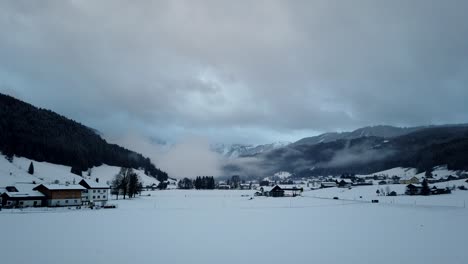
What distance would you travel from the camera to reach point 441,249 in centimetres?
2036

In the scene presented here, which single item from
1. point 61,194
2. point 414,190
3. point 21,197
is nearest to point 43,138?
point 61,194

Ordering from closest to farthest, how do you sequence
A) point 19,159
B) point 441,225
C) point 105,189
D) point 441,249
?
point 441,249, point 441,225, point 105,189, point 19,159

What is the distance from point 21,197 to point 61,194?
25.5 feet

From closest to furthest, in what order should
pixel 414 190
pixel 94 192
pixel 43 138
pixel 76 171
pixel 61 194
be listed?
pixel 61 194
pixel 94 192
pixel 414 190
pixel 76 171
pixel 43 138

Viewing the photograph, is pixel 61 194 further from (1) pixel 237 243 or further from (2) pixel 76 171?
(2) pixel 76 171

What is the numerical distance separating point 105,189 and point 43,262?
240 feet

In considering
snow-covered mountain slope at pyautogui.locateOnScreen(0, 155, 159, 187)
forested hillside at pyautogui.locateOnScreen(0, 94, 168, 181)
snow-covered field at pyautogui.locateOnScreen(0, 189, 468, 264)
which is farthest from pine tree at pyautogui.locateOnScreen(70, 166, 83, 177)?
snow-covered field at pyautogui.locateOnScreen(0, 189, 468, 264)

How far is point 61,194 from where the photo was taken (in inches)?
2699

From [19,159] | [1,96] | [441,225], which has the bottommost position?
[441,225]

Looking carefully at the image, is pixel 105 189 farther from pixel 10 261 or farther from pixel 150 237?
pixel 10 261

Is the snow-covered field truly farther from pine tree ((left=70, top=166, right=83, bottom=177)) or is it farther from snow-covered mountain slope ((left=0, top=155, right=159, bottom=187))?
pine tree ((left=70, top=166, right=83, bottom=177))

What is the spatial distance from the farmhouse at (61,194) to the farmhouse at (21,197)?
1.38 m

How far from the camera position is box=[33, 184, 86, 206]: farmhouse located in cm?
6706

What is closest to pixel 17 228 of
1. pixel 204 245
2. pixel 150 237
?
pixel 150 237
